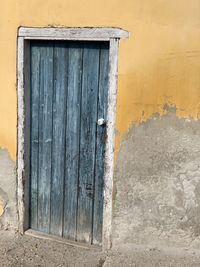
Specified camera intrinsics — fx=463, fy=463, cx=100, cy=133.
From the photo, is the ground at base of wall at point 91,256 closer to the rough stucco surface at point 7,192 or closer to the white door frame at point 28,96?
the white door frame at point 28,96

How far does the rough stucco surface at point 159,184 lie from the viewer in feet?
13.9

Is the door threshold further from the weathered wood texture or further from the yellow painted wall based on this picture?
the weathered wood texture

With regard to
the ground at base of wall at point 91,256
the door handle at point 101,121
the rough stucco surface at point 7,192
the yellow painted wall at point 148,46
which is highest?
the yellow painted wall at point 148,46

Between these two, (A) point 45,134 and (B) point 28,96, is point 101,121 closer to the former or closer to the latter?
(A) point 45,134

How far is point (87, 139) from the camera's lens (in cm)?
461

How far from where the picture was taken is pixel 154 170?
436 centimetres

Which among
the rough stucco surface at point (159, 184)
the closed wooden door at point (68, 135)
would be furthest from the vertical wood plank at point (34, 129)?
the rough stucco surface at point (159, 184)

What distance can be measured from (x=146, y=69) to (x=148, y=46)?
205 mm

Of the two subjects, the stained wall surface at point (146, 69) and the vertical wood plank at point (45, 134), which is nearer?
the stained wall surface at point (146, 69)

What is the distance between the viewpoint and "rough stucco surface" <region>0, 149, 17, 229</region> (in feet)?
15.9

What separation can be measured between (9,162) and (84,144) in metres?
0.83

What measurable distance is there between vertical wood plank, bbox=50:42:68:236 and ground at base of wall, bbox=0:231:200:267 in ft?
1.02

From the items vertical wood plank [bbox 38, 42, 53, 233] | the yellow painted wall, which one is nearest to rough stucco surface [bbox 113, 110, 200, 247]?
the yellow painted wall

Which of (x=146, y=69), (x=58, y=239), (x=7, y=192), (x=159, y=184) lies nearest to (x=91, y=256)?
(x=58, y=239)
